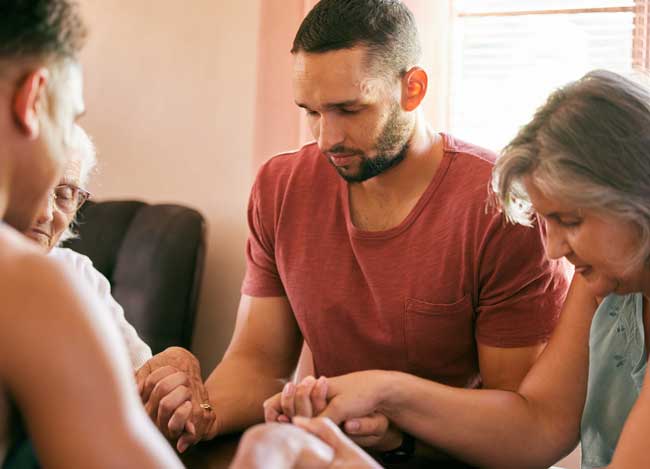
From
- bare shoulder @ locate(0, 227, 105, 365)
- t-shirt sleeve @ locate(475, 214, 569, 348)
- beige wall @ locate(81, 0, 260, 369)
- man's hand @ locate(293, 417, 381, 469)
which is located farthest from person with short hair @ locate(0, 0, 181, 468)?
beige wall @ locate(81, 0, 260, 369)

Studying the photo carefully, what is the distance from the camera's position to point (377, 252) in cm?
186

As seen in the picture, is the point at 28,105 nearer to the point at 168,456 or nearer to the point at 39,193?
the point at 39,193

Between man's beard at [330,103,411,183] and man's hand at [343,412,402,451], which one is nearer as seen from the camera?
man's hand at [343,412,402,451]

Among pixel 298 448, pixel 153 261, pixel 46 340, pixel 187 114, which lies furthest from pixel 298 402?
pixel 187 114

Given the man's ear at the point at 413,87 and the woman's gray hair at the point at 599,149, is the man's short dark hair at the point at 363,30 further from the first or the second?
the woman's gray hair at the point at 599,149

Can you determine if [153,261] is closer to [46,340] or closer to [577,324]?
[577,324]

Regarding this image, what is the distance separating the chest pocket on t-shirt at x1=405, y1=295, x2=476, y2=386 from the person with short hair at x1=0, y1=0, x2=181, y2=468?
100 centimetres

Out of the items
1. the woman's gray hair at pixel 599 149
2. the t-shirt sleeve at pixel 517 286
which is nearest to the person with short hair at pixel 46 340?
the woman's gray hair at pixel 599 149

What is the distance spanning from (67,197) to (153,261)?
3.59ft

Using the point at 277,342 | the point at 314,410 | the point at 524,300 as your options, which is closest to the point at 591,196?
the point at 524,300

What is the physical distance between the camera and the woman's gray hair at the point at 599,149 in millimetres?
1300

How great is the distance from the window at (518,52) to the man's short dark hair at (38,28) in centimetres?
186

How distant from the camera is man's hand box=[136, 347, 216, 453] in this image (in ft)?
5.04

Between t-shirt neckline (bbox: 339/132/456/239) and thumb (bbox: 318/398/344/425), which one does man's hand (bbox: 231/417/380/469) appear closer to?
thumb (bbox: 318/398/344/425)
